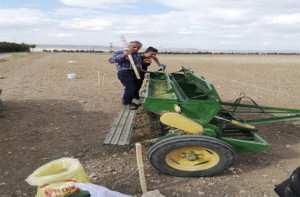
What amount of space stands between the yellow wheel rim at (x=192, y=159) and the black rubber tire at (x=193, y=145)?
0.19 ft

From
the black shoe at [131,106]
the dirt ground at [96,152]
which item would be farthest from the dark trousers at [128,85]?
the dirt ground at [96,152]

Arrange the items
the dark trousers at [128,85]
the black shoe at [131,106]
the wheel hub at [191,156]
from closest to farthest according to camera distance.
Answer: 1. the wheel hub at [191,156]
2. the black shoe at [131,106]
3. the dark trousers at [128,85]

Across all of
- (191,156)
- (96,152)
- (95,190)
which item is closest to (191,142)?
(191,156)

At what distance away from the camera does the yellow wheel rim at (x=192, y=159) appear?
4.77 m

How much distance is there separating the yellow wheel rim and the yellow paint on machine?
0.26 m

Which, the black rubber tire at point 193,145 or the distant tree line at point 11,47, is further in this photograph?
the distant tree line at point 11,47

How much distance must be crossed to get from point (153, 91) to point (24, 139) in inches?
89.7

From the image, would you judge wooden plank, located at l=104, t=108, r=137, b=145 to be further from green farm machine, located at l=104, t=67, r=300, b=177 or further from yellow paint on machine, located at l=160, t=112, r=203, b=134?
yellow paint on machine, located at l=160, t=112, r=203, b=134

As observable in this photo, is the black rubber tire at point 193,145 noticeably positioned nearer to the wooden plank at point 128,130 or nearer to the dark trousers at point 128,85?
the wooden plank at point 128,130

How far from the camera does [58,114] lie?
26.6 ft

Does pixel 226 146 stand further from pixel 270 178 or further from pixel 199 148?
pixel 270 178

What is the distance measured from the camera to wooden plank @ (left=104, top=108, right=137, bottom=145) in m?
5.05

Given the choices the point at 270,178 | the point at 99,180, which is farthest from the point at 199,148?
the point at 99,180

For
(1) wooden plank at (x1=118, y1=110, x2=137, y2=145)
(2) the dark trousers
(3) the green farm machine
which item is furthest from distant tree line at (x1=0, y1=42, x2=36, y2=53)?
(3) the green farm machine
